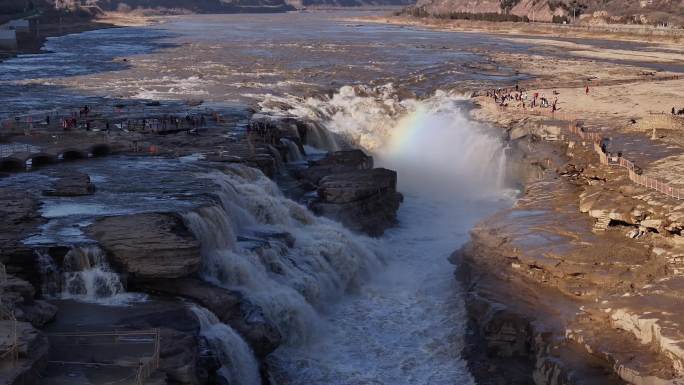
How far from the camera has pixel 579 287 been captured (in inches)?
934

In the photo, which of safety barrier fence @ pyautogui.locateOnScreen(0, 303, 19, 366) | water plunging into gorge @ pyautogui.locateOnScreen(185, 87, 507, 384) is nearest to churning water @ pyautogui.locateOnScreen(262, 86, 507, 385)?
water plunging into gorge @ pyautogui.locateOnScreen(185, 87, 507, 384)

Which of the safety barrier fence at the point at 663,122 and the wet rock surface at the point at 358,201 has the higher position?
the safety barrier fence at the point at 663,122

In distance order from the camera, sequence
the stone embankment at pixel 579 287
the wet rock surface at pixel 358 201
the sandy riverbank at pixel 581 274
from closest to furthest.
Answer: the stone embankment at pixel 579 287 → the sandy riverbank at pixel 581 274 → the wet rock surface at pixel 358 201

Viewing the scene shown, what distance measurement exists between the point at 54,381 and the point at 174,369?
2305 millimetres

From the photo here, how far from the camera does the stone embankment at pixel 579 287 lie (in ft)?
64.2

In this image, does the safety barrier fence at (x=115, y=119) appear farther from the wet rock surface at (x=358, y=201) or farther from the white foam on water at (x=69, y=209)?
the white foam on water at (x=69, y=209)

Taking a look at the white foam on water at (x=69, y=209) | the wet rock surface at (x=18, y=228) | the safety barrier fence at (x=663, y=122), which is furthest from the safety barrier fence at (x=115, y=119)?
the safety barrier fence at (x=663, y=122)

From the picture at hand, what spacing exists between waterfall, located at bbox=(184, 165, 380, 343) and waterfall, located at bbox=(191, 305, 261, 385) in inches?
100

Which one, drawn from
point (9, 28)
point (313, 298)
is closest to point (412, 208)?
point (313, 298)

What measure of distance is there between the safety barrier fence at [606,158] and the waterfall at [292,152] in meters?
13.1

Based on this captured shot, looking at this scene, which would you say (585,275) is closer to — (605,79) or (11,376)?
(11,376)

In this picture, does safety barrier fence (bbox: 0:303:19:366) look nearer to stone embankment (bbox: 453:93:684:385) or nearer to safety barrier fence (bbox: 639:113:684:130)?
stone embankment (bbox: 453:93:684:385)

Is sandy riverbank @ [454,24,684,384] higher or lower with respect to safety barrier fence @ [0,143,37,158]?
lower

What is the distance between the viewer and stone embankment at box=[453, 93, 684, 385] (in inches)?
770
